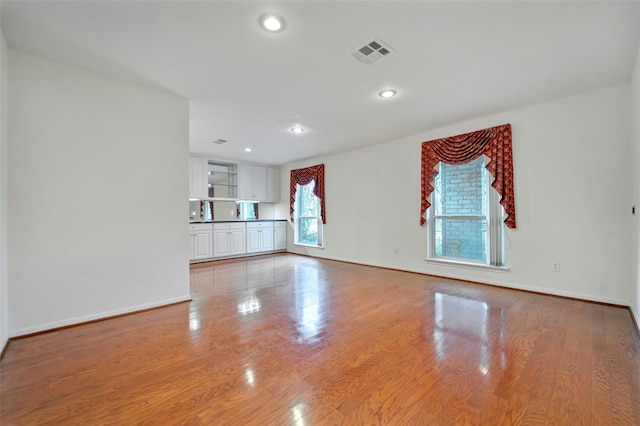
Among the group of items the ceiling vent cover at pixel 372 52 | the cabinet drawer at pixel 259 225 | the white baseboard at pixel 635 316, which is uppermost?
the ceiling vent cover at pixel 372 52

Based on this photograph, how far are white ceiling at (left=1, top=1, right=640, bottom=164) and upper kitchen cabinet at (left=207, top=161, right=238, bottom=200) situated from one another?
3056 millimetres

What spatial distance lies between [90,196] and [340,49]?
2687 millimetres

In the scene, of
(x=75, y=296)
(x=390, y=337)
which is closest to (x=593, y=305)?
(x=390, y=337)

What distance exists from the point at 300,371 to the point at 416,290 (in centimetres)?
236

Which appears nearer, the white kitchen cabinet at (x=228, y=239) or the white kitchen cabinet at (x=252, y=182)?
the white kitchen cabinet at (x=228, y=239)

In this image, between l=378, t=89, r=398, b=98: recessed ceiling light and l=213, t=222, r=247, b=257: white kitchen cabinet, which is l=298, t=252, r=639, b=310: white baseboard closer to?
l=378, t=89, r=398, b=98: recessed ceiling light

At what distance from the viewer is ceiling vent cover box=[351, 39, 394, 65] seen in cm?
224

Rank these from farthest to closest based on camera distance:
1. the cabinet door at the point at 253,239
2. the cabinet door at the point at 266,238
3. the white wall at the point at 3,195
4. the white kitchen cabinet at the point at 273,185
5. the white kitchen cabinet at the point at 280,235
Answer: the white kitchen cabinet at the point at 273,185, the white kitchen cabinet at the point at 280,235, the cabinet door at the point at 266,238, the cabinet door at the point at 253,239, the white wall at the point at 3,195

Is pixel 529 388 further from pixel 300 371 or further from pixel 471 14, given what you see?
pixel 471 14

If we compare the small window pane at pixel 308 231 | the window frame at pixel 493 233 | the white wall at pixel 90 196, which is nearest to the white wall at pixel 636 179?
the window frame at pixel 493 233

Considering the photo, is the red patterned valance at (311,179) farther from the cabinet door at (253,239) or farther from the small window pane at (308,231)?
the cabinet door at (253,239)

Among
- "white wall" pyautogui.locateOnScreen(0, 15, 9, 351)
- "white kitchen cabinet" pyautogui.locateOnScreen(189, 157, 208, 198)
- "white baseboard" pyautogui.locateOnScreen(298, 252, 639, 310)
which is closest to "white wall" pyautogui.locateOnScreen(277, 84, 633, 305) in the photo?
"white baseboard" pyautogui.locateOnScreen(298, 252, 639, 310)

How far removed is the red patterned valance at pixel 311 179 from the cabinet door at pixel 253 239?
104cm

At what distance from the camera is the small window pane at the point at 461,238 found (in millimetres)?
4117
